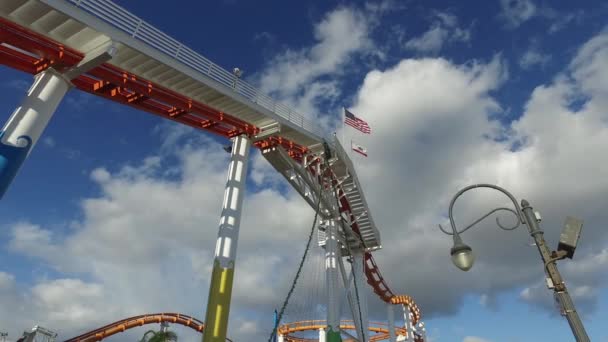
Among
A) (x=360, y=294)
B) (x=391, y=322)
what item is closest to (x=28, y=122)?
(x=360, y=294)

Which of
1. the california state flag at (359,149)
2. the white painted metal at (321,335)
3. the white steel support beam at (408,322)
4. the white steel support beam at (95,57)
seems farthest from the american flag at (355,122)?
the white steel support beam at (408,322)

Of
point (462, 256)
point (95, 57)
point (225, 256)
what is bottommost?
point (462, 256)

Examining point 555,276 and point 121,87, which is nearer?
point 555,276

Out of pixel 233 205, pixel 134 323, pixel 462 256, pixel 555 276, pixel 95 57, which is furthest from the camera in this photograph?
pixel 134 323

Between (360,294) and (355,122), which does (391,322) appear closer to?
(360,294)

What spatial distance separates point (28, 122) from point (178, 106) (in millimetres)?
6549

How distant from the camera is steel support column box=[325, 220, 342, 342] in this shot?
79.5ft

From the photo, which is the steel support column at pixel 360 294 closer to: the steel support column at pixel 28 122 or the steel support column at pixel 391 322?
the steel support column at pixel 391 322

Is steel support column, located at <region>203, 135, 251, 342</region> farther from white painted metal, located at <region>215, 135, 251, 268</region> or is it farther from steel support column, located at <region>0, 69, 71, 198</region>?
steel support column, located at <region>0, 69, 71, 198</region>

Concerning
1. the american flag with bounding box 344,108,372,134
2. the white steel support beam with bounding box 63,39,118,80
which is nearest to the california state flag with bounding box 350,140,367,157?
the american flag with bounding box 344,108,372,134

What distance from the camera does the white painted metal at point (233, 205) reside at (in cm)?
1620

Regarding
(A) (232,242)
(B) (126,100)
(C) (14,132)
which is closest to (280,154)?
(A) (232,242)

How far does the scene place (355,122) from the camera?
2925cm

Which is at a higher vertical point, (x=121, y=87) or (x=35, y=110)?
(x=121, y=87)
